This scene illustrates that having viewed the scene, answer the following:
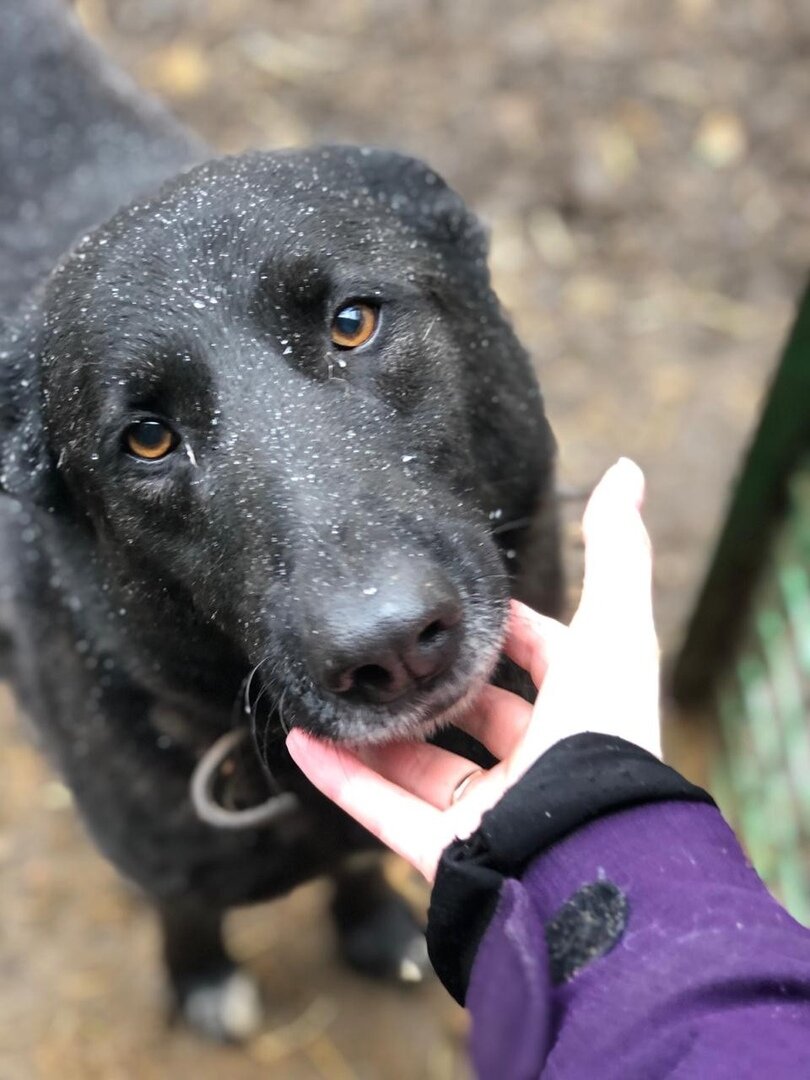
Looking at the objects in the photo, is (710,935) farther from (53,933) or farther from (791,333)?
(53,933)

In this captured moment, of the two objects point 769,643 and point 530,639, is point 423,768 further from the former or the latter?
point 769,643

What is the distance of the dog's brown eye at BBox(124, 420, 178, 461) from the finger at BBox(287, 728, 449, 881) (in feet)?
1.55

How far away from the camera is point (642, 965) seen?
1.16 m

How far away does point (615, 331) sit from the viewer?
3939 millimetres

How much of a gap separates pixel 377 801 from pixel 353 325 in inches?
28.5

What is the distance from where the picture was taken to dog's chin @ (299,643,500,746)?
1505 millimetres

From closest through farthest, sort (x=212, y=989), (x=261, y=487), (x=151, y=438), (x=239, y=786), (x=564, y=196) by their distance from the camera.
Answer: (x=261, y=487)
(x=151, y=438)
(x=239, y=786)
(x=212, y=989)
(x=564, y=196)

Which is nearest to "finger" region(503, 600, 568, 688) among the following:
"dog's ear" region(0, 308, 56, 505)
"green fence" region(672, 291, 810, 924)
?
"dog's ear" region(0, 308, 56, 505)

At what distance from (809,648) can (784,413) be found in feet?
1.82

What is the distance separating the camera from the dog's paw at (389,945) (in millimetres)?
2850

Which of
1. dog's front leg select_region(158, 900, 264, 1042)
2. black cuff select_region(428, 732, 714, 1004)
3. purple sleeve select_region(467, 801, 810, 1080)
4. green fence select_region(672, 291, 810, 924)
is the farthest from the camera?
dog's front leg select_region(158, 900, 264, 1042)

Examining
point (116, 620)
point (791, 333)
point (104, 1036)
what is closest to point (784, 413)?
point (791, 333)

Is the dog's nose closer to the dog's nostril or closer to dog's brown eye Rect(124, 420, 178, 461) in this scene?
the dog's nostril

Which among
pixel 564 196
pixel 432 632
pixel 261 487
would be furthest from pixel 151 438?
pixel 564 196
